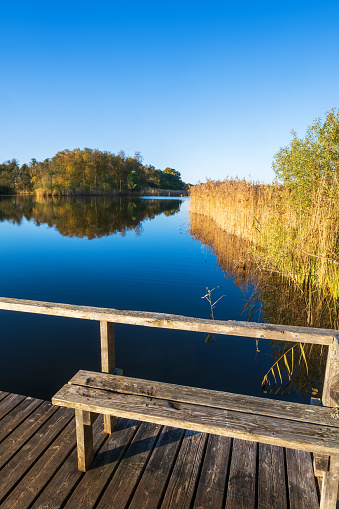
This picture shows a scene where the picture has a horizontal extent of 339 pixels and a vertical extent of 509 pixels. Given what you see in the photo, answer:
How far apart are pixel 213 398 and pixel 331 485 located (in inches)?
26.3

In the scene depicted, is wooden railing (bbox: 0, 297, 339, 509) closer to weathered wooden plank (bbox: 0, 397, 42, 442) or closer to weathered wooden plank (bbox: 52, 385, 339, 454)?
weathered wooden plank (bbox: 52, 385, 339, 454)

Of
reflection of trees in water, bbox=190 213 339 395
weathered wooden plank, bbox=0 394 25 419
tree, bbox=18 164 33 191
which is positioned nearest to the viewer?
weathered wooden plank, bbox=0 394 25 419

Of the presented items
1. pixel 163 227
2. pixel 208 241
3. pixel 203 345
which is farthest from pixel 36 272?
pixel 163 227

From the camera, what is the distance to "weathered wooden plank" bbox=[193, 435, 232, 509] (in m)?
1.75

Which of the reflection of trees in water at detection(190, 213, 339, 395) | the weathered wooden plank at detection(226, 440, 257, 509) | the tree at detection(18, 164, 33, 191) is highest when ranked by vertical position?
the tree at detection(18, 164, 33, 191)

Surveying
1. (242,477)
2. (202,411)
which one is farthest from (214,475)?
(202,411)

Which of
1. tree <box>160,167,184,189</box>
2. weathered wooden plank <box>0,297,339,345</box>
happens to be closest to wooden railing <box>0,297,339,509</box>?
weathered wooden plank <box>0,297,339,345</box>

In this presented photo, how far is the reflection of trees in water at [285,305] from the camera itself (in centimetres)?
397

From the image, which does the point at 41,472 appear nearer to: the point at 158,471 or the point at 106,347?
the point at 158,471

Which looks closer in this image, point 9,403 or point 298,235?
point 9,403

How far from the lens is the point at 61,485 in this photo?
1846 millimetres

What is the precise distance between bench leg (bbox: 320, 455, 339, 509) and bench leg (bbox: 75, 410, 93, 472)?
130cm

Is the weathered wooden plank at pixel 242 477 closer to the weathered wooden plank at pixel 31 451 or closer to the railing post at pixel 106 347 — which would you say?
the railing post at pixel 106 347

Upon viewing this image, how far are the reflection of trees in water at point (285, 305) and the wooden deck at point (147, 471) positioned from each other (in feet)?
5.94
